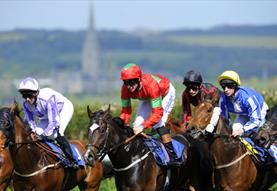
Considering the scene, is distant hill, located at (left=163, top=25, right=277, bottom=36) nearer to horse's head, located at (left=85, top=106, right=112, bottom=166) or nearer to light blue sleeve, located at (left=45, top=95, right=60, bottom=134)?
light blue sleeve, located at (left=45, top=95, right=60, bottom=134)

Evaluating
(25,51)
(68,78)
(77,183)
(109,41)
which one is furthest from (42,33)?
(77,183)

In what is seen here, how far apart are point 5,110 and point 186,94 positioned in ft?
8.93

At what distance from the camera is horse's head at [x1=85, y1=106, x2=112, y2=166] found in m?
10.2

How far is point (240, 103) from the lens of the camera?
1177 centimetres

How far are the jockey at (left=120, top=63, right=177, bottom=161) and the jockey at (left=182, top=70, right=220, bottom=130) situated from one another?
0.32 meters

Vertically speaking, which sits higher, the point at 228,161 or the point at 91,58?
the point at 228,161

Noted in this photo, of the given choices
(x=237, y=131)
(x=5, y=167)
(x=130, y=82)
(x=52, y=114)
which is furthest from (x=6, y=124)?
(x=237, y=131)

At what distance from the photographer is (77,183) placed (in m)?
12.4

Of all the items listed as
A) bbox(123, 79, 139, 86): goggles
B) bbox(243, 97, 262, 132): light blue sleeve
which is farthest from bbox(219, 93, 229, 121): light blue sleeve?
bbox(123, 79, 139, 86): goggles

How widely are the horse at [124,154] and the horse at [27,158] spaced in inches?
40.3

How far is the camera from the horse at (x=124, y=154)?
407 inches

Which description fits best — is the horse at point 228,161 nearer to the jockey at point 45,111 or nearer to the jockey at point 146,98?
the jockey at point 146,98

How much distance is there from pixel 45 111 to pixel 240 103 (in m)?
2.62

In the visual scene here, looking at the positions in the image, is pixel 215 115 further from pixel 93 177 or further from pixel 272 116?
pixel 93 177
